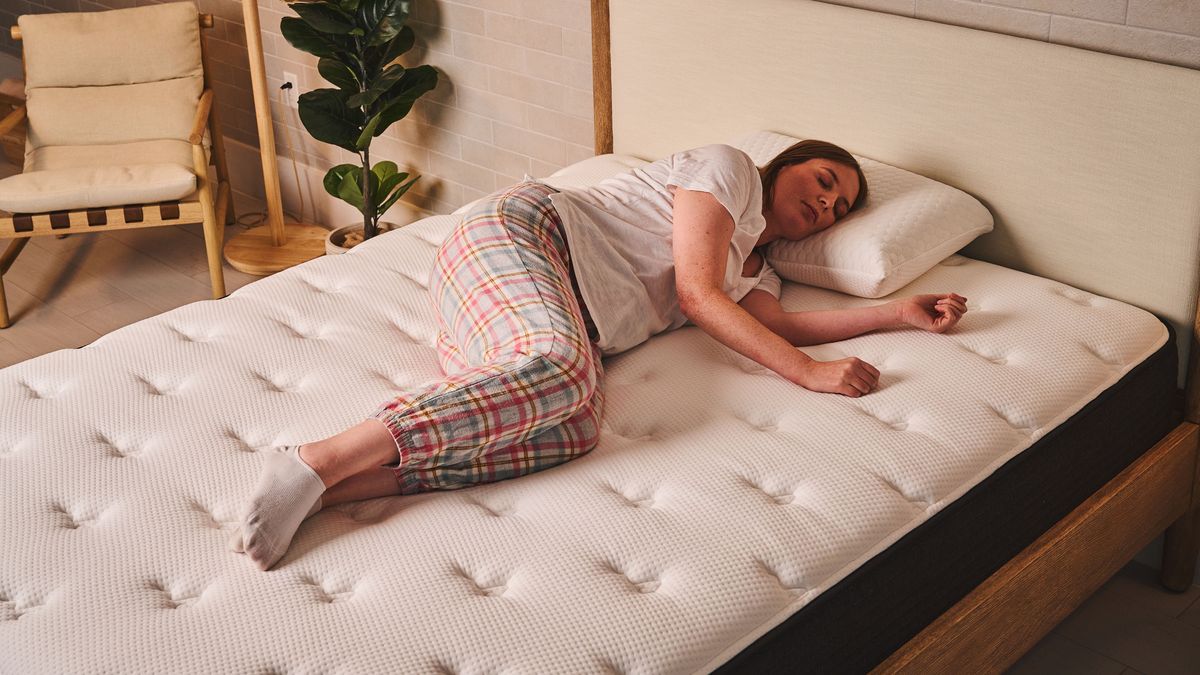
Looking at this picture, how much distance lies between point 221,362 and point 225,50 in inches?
96.9

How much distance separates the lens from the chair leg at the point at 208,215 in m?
3.30

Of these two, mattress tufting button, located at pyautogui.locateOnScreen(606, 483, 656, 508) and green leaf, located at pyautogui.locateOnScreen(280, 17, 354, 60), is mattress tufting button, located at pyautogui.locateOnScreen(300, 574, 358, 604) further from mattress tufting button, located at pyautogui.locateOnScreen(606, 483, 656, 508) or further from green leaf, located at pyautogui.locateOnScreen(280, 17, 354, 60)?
green leaf, located at pyautogui.locateOnScreen(280, 17, 354, 60)

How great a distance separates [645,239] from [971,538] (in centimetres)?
78

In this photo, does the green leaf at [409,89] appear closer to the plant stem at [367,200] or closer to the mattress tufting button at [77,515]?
the plant stem at [367,200]

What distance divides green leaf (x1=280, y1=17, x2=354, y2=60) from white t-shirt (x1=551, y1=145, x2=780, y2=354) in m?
1.38

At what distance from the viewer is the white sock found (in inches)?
58.2

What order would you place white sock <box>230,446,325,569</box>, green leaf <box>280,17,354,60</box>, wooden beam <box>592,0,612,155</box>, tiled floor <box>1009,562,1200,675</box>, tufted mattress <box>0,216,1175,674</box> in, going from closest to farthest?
tufted mattress <box>0,216,1175,674</box>, white sock <box>230,446,325,569</box>, tiled floor <box>1009,562,1200,675</box>, wooden beam <box>592,0,612,155</box>, green leaf <box>280,17,354,60</box>

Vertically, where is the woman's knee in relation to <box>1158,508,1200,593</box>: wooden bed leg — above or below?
above

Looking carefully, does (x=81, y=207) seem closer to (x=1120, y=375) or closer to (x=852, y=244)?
(x=852, y=244)

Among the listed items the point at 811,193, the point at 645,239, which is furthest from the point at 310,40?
the point at 811,193

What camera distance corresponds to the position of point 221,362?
1.98m

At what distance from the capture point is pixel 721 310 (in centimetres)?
196

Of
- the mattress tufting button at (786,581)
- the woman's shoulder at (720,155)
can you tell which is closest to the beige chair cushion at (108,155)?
the woman's shoulder at (720,155)

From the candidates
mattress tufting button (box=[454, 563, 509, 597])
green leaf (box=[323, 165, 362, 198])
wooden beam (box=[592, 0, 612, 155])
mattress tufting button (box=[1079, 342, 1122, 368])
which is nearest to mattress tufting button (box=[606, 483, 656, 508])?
mattress tufting button (box=[454, 563, 509, 597])
